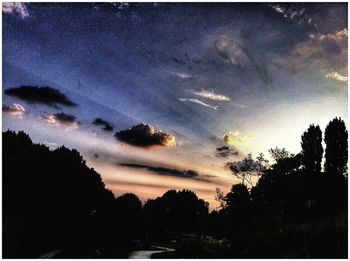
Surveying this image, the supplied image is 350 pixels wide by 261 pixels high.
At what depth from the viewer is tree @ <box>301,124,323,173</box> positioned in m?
62.6

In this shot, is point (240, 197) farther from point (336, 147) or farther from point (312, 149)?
point (336, 147)

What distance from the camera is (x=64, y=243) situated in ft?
173

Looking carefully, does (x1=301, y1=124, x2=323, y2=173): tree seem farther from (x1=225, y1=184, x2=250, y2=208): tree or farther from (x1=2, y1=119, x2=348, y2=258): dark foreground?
(x1=225, y1=184, x2=250, y2=208): tree

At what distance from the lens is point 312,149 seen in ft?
209

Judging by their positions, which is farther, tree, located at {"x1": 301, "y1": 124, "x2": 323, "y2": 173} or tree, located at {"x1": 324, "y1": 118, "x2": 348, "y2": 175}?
tree, located at {"x1": 301, "y1": 124, "x2": 323, "y2": 173}

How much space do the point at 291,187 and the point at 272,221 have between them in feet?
41.5

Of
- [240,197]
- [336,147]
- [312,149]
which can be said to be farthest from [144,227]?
[336,147]

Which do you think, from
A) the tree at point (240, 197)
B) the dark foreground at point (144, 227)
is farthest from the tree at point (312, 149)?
the tree at point (240, 197)

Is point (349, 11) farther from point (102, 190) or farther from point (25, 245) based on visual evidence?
point (102, 190)

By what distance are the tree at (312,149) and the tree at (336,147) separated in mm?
1306

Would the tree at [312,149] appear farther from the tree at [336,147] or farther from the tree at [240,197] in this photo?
the tree at [240,197]

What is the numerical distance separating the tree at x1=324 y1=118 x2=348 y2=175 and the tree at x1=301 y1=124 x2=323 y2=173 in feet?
4.28

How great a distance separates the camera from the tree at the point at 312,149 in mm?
62625

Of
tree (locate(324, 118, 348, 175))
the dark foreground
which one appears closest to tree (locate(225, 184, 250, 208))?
the dark foreground
